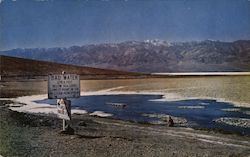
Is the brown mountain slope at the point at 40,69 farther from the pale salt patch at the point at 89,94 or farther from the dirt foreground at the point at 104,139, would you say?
the dirt foreground at the point at 104,139

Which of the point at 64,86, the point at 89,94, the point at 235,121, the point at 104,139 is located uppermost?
the point at 64,86

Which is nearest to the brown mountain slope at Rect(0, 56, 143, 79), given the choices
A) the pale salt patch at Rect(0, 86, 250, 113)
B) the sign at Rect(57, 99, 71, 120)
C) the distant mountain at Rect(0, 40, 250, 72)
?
the distant mountain at Rect(0, 40, 250, 72)

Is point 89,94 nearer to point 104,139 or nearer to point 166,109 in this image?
point 104,139

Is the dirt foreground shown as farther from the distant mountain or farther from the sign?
the distant mountain

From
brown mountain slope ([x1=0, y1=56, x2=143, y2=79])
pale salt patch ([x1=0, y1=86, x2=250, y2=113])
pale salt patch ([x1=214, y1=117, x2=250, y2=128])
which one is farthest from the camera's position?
brown mountain slope ([x1=0, y1=56, x2=143, y2=79])

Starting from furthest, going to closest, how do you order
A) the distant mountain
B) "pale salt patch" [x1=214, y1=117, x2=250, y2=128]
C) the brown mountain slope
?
the brown mountain slope
the distant mountain
"pale salt patch" [x1=214, y1=117, x2=250, y2=128]

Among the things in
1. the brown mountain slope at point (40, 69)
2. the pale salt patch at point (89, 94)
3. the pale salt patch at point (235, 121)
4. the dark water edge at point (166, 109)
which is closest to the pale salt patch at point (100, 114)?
the dark water edge at point (166, 109)

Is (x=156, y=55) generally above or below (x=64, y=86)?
above

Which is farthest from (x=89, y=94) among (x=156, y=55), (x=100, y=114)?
(x=156, y=55)
